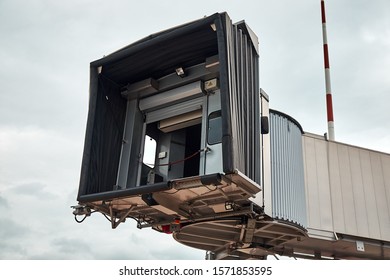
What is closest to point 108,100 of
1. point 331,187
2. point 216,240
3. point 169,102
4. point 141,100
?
point 141,100

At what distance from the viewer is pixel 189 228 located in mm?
12328

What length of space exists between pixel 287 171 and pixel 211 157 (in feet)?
11.5

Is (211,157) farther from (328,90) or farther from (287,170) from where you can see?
(328,90)

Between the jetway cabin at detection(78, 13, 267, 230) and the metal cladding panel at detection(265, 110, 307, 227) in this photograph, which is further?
the metal cladding panel at detection(265, 110, 307, 227)

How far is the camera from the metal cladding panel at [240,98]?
7935 mm

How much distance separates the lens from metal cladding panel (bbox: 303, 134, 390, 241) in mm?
13180

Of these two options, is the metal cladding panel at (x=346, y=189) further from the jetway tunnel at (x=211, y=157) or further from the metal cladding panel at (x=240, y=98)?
the metal cladding panel at (x=240, y=98)

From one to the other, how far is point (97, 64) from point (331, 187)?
8115mm

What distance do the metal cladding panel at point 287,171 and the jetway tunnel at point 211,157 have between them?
0.10ft

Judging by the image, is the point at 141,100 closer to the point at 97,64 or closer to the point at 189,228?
the point at 97,64

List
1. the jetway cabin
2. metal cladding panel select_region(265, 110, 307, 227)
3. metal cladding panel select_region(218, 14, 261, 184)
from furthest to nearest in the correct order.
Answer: metal cladding panel select_region(265, 110, 307, 227)
the jetway cabin
metal cladding panel select_region(218, 14, 261, 184)

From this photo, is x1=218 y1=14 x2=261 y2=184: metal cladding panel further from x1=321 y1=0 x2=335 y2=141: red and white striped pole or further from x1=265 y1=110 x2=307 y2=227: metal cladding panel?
x1=321 y1=0 x2=335 y2=141: red and white striped pole

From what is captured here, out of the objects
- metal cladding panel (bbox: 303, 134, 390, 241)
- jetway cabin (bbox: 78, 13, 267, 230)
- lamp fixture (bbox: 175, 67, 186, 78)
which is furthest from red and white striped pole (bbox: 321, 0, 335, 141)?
lamp fixture (bbox: 175, 67, 186, 78)

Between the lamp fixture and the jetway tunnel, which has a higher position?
the lamp fixture
